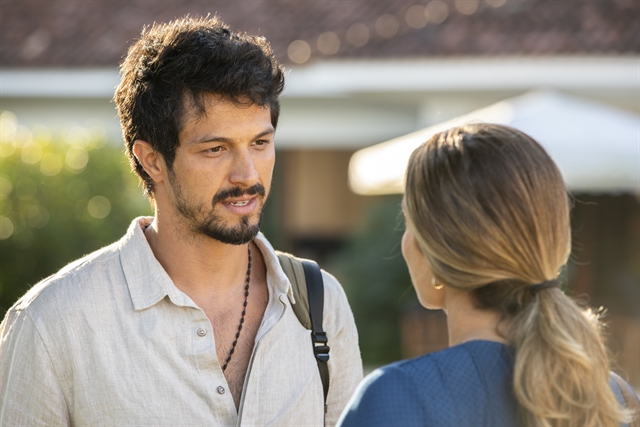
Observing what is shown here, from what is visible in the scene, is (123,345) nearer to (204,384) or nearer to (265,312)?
(204,384)

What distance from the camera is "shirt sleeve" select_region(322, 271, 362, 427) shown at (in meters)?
2.53

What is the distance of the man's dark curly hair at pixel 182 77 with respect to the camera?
7.77 ft

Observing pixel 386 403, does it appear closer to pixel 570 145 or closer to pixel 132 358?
pixel 132 358

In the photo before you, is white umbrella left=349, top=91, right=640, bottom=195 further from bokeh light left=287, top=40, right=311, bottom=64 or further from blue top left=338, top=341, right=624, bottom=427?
blue top left=338, top=341, right=624, bottom=427

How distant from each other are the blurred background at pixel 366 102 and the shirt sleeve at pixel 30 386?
3862mm

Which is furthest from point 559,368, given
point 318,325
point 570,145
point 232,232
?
point 570,145

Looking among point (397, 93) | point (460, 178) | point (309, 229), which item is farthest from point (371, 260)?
point (460, 178)

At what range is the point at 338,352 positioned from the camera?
2549 mm

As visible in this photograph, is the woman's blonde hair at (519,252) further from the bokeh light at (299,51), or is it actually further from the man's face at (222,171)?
the bokeh light at (299,51)

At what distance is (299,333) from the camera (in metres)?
2.42

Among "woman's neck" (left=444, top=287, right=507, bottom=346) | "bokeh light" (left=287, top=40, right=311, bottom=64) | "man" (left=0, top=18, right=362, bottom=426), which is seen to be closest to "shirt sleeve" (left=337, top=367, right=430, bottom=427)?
"woman's neck" (left=444, top=287, right=507, bottom=346)

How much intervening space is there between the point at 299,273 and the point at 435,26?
24.3ft

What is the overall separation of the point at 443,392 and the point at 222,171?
3.33 feet

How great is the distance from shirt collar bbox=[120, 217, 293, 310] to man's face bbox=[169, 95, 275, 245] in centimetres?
16
